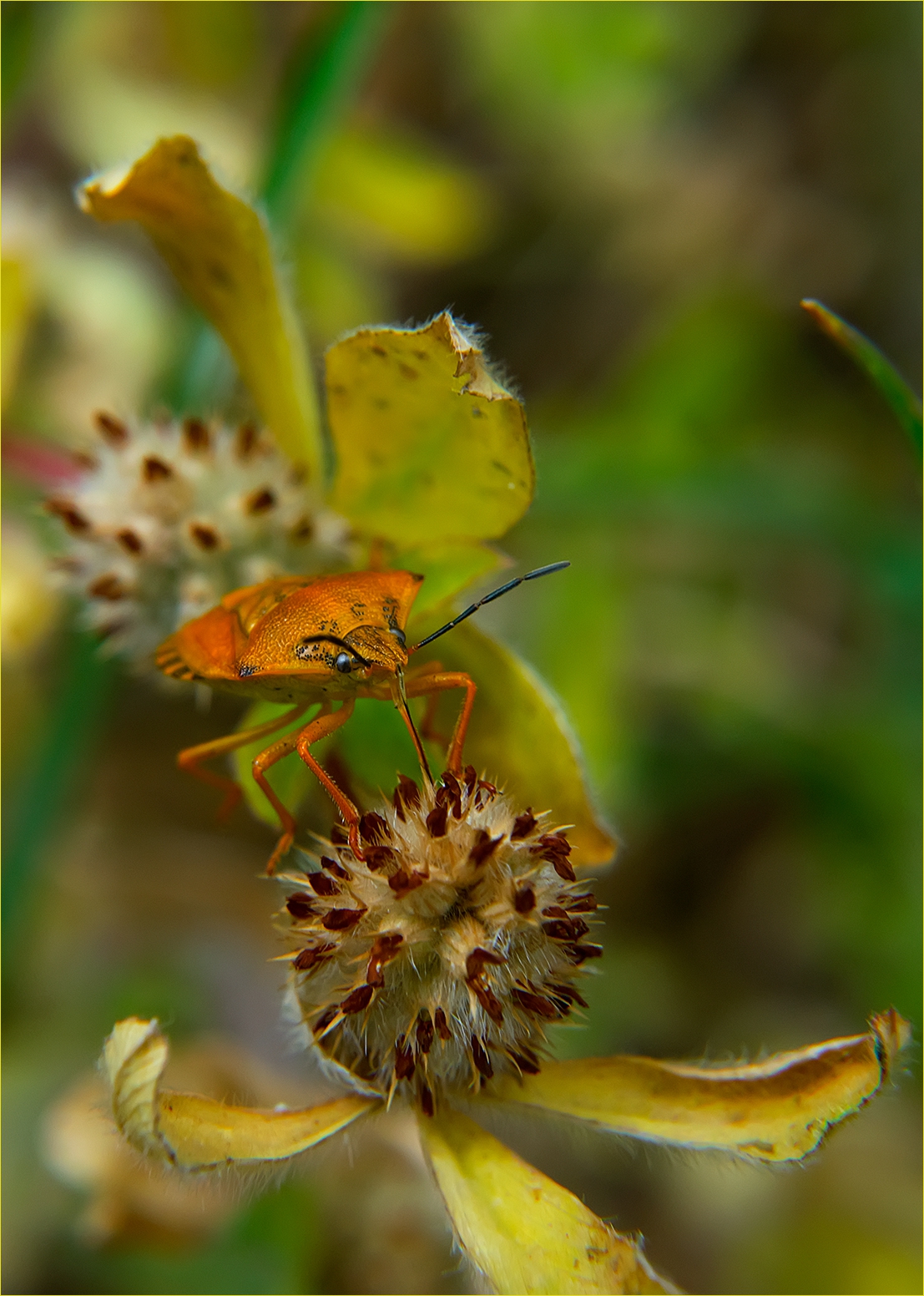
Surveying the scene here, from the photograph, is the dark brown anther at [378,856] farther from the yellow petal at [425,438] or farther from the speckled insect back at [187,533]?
the speckled insect back at [187,533]

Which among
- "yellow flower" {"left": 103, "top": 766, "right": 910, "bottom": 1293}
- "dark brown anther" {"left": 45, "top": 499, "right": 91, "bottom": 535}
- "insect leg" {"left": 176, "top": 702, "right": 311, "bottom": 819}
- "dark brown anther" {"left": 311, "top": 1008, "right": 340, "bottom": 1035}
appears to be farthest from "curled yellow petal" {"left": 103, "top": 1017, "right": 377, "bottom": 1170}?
"dark brown anther" {"left": 45, "top": 499, "right": 91, "bottom": 535}

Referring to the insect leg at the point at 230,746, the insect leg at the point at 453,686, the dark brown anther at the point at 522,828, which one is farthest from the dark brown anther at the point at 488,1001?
the insect leg at the point at 230,746

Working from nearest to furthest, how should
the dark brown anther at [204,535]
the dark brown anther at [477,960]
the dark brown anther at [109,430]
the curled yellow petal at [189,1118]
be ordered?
the curled yellow petal at [189,1118]
the dark brown anther at [477,960]
the dark brown anther at [204,535]
the dark brown anther at [109,430]

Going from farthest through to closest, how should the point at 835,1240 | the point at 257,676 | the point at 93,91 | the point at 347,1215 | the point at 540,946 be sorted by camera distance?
1. the point at 93,91
2. the point at 835,1240
3. the point at 347,1215
4. the point at 257,676
5. the point at 540,946

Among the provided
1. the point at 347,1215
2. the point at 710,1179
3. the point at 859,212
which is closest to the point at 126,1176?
the point at 347,1215

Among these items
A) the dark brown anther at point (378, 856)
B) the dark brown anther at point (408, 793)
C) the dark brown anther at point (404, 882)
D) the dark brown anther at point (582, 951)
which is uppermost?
the dark brown anther at point (408, 793)

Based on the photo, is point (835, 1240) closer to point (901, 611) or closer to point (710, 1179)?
point (710, 1179)

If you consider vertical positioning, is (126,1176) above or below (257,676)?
below

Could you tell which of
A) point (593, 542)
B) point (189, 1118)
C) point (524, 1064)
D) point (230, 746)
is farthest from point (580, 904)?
point (593, 542)
